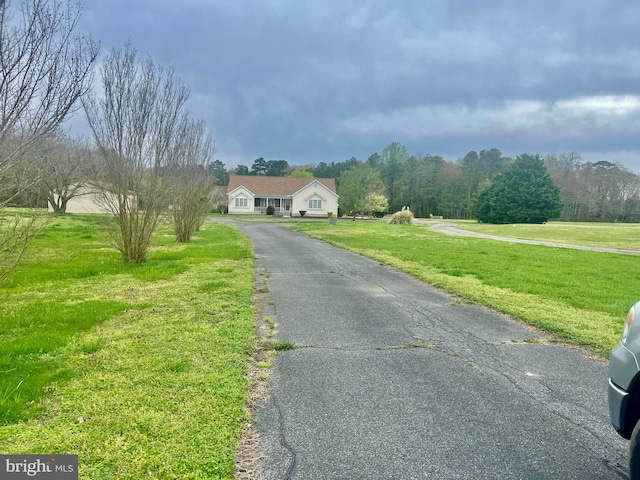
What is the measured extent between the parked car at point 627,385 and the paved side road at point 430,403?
387mm

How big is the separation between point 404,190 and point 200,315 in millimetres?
71579

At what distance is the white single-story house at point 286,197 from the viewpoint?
5972cm

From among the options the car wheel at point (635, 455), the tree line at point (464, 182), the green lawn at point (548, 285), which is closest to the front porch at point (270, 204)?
the tree line at point (464, 182)

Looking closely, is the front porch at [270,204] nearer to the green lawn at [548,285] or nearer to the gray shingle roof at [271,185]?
the gray shingle roof at [271,185]

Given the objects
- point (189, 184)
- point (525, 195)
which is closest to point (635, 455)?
point (189, 184)

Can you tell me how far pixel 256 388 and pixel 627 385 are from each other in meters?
2.77

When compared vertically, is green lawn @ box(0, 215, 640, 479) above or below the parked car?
below

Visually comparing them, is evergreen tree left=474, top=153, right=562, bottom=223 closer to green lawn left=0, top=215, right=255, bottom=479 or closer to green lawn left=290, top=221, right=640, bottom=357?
green lawn left=290, top=221, right=640, bottom=357

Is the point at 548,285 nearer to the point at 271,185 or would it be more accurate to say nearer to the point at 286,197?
the point at 286,197

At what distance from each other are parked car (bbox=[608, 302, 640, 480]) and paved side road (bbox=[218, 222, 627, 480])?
387 millimetres

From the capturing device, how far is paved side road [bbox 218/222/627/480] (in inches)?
97.1

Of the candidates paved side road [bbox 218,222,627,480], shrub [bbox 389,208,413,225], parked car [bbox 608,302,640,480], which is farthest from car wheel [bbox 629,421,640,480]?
shrub [bbox 389,208,413,225]

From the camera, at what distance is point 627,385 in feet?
7.51

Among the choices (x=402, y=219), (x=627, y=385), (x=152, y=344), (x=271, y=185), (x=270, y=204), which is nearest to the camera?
(x=627, y=385)
